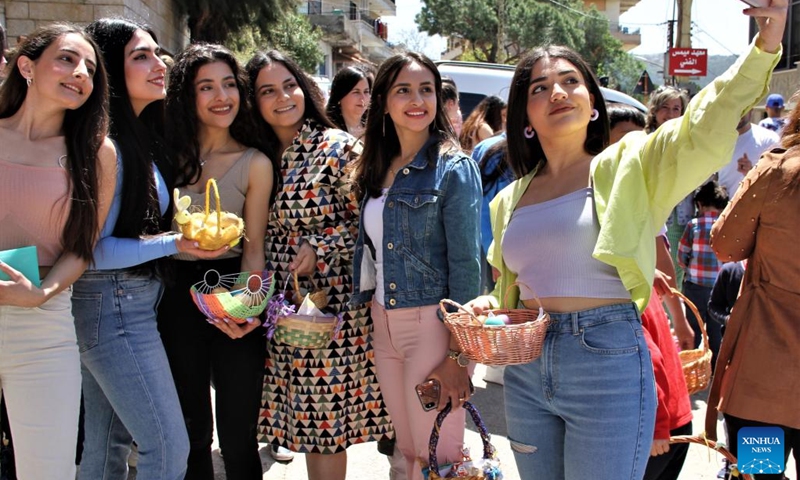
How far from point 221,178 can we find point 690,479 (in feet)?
10.0

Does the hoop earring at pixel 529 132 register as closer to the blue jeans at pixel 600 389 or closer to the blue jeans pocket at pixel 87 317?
the blue jeans at pixel 600 389

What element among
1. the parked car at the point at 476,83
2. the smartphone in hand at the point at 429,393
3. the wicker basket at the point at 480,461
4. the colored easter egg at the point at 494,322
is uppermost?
the parked car at the point at 476,83

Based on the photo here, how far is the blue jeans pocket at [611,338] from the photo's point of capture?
216cm

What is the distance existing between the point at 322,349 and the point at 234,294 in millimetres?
509

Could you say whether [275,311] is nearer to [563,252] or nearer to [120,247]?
[120,247]

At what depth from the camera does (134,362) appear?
2703 mm

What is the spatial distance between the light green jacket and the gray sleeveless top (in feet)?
0.15

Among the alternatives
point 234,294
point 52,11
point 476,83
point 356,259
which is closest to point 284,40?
point 52,11

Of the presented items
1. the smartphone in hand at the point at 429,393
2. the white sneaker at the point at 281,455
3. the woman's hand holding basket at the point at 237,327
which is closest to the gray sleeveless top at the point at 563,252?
the smartphone in hand at the point at 429,393

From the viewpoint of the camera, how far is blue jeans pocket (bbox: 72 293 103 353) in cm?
269

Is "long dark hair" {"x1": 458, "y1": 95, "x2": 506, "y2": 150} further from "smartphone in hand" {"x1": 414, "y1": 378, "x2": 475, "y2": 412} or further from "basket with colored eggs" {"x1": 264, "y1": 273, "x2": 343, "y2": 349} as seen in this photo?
"smartphone in hand" {"x1": 414, "y1": 378, "x2": 475, "y2": 412}

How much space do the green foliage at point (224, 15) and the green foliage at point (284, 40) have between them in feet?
0.94

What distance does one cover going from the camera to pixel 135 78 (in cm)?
304

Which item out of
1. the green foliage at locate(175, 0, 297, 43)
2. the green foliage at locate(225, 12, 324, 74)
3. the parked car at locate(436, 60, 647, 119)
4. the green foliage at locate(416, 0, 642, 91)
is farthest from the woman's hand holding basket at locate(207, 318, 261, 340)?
the green foliage at locate(416, 0, 642, 91)
